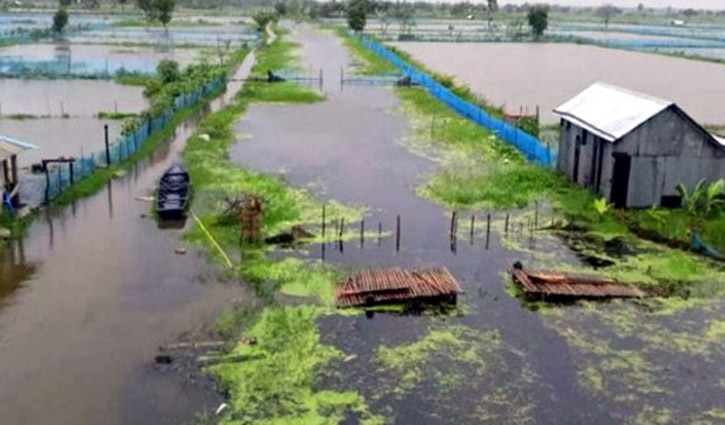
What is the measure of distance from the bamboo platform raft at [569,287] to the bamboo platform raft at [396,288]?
1.35 meters

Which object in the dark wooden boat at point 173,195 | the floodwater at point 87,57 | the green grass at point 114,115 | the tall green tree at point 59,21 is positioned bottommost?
the dark wooden boat at point 173,195

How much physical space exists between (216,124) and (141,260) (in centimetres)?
1509

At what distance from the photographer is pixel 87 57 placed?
54.3 m

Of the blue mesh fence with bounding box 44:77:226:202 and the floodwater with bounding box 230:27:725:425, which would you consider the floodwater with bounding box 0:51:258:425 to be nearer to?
the blue mesh fence with bounding box 44:77:226:202

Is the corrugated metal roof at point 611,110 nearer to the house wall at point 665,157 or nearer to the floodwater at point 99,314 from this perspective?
the house wall at point 665,157

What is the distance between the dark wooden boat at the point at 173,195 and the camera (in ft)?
63.8

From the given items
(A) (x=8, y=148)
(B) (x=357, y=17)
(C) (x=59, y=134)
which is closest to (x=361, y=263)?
(A) (x=8, y=148)

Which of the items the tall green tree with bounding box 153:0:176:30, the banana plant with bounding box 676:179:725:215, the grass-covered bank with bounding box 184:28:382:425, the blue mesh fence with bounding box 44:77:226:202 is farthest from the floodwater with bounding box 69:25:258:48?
the banana plant with bounding box 676:179:725:215

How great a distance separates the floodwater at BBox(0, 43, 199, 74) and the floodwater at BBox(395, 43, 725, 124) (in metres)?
18.1

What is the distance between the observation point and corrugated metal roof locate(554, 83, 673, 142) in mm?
19609

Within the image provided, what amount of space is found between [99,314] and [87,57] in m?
44.3

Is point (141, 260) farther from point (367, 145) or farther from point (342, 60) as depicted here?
point (342, 60)

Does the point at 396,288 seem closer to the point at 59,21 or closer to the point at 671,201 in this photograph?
the point at 671,201

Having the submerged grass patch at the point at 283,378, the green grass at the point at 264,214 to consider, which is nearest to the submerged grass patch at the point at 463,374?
the submerged grass patch at the point at 283,378
